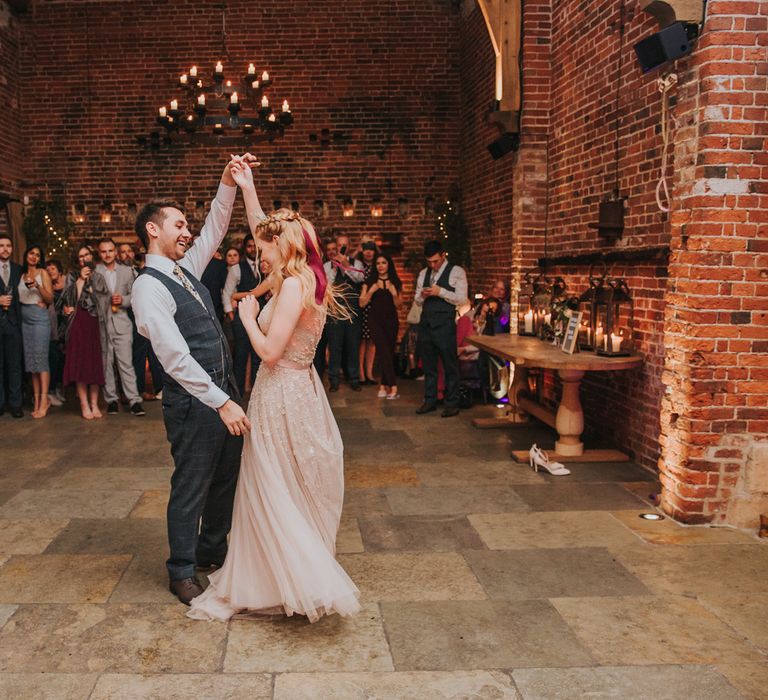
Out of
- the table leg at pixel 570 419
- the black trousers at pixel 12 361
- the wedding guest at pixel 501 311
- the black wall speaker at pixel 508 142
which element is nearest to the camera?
the table leg at pixel 570 419

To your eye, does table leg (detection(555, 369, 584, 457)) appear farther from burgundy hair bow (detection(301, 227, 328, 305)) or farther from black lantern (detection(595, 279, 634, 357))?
burgundy hair bow (detection(301, 227, 328, 305))

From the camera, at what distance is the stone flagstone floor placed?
2525 mm

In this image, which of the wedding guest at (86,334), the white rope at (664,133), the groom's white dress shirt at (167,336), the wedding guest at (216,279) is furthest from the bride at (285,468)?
the wedding guest at (216,279)

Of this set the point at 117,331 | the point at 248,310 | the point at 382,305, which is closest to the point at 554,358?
the point at 248,310

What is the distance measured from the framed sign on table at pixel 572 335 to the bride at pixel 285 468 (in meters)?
2.54

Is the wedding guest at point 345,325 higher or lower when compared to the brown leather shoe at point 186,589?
higher

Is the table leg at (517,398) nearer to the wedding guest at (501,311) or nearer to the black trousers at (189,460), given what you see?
the wedding guest at (501,311)

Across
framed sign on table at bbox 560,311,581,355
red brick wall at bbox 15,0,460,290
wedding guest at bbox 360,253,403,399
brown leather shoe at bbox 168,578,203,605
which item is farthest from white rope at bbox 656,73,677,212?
red brick wall at bbox 15,0,460,290

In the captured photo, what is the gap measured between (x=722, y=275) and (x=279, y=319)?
90.1 inches

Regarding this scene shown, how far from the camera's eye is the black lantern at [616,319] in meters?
5.07

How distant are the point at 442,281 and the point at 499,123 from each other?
5.02ft

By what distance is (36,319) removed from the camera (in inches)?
267

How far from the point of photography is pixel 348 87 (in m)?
10.1

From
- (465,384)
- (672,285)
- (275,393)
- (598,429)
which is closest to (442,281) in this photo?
(465,384)
